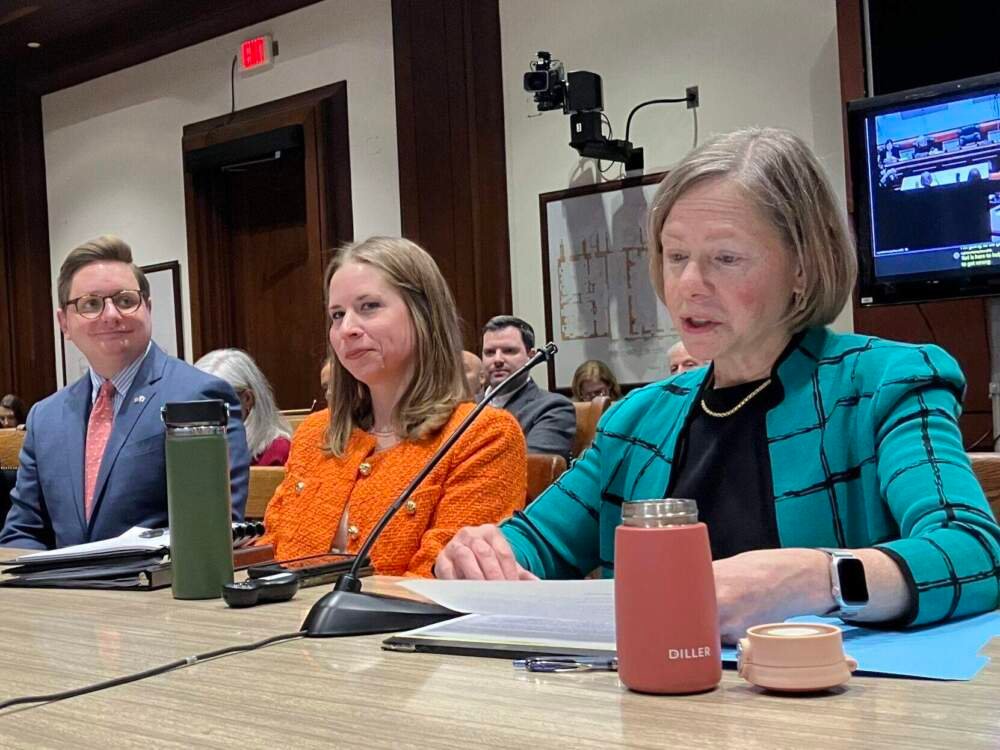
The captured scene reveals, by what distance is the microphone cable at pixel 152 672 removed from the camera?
3.04 ft

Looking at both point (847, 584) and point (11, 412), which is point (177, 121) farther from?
point (847, 584)

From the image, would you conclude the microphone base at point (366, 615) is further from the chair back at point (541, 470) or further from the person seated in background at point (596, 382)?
the person seated in background at point (596, 382)

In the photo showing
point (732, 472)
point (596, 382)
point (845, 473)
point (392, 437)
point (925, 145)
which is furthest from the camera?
point (596, 382)

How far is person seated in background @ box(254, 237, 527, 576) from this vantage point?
203 centimetres

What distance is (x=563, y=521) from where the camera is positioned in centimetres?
159

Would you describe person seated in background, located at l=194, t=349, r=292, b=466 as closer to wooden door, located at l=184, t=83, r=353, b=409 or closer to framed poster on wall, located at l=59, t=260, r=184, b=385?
wooden door, located at l=184, t=83, r=353, b=409

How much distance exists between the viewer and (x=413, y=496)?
205 cm

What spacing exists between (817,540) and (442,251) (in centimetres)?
467

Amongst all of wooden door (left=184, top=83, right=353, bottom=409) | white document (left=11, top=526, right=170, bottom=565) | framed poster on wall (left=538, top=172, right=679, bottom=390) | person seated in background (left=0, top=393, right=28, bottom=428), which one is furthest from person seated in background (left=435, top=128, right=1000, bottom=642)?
person seated in background (left=0, top=393, right=28, bottom=428)

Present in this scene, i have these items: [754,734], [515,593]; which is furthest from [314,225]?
[754,734]

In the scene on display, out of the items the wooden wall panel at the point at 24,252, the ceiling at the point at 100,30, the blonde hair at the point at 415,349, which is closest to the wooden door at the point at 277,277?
the ceiling at the point at 100,30

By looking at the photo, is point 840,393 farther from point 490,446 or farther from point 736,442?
point 490,446

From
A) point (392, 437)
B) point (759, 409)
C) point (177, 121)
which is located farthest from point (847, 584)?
point (177, 121)

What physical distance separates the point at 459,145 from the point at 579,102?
863 millimetres
